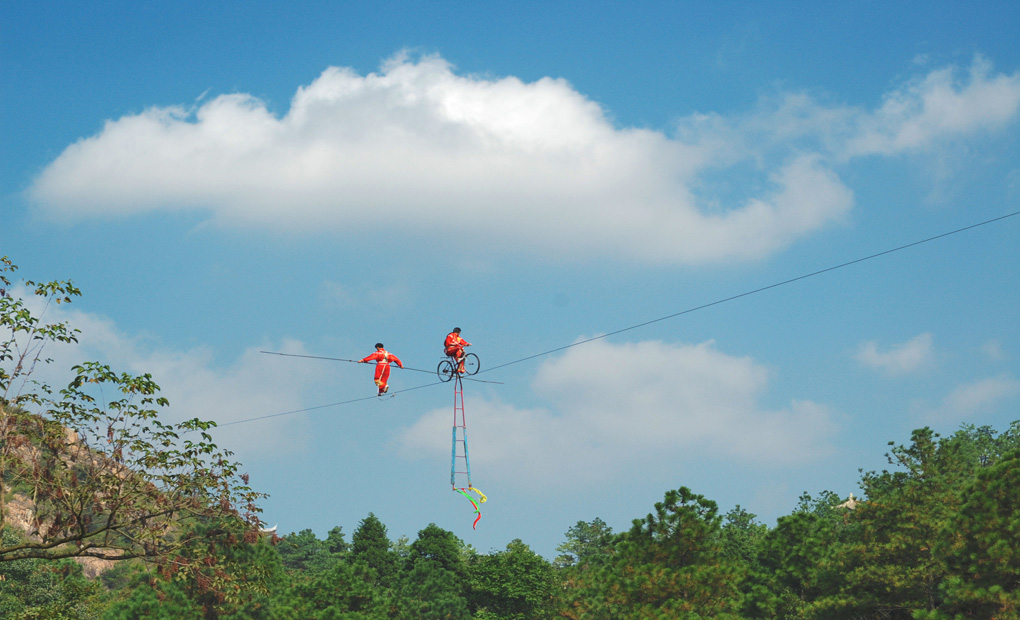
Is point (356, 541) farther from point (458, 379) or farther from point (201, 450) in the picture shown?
point (201, 450)

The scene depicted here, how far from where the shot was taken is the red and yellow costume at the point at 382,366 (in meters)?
22.2

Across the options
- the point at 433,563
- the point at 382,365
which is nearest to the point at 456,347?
the point at 382,365

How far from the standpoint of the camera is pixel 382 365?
73.2 ft

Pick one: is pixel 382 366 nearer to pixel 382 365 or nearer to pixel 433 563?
pixel 382 365

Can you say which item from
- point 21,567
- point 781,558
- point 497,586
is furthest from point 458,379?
point 497,586

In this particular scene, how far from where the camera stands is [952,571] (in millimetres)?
25094

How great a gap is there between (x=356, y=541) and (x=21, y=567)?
23.2 metres

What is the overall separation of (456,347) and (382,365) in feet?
6.07

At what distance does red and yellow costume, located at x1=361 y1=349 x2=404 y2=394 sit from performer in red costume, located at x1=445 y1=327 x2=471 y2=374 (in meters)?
1.34

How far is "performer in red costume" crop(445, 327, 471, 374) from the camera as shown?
22.7m

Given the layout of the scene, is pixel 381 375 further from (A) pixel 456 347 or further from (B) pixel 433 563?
(B) pixel 433 563

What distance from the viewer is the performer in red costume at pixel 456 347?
2269cm

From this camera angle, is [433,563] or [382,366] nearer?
[382,366]

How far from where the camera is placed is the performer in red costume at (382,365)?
22203 millimetres
